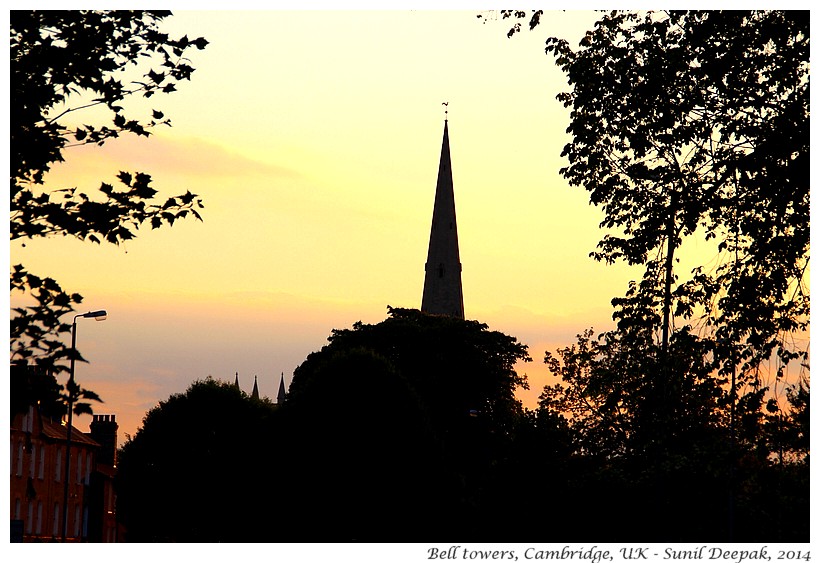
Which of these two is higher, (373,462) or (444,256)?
(444,256)

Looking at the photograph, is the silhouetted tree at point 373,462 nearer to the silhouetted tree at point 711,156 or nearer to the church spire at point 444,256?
the silhouetted tree at point 711,156

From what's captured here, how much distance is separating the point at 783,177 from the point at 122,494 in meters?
59.5

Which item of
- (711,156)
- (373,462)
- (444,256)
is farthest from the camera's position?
(444,256)

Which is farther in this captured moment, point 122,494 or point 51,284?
point 122,494

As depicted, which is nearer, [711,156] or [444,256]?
Result: [711,156]

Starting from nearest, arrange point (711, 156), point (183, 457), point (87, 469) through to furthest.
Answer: point (711, 156), point (183, 457), point (87, 469)

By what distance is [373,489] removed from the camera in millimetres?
52188

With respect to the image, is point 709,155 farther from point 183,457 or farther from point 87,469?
point 87,469

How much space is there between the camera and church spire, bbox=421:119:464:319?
138m

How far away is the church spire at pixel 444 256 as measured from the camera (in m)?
138

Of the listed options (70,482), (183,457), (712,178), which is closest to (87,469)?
(70,482)

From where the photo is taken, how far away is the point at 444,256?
5443 inches
